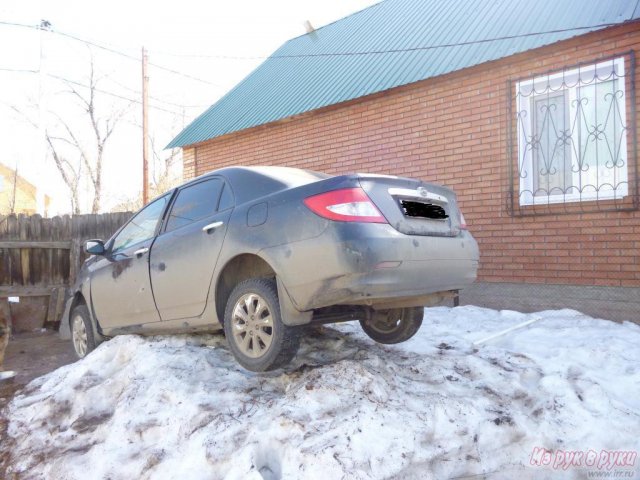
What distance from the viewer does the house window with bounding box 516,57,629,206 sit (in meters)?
5.68

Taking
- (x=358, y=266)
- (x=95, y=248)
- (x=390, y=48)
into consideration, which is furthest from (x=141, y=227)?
(x=390, y=48)

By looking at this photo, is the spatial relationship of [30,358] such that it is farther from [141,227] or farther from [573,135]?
[573,135]

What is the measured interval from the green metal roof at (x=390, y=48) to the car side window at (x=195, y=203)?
409cm

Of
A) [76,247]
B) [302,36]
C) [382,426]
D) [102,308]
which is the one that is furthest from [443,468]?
[302,36]

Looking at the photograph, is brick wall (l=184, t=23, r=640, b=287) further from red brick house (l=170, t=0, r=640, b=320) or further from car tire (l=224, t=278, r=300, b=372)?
car tire (l=224, t=278, r=300, b=372)

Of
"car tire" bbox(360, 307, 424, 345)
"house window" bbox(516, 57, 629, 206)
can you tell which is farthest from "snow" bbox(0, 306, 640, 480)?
"house window" bbox(516, 57, 629, 206)

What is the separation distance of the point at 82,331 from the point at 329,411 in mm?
3624

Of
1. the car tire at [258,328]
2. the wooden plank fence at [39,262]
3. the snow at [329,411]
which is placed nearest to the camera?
the snow at [329,411]

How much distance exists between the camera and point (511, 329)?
204 inches

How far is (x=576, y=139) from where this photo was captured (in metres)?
5.99

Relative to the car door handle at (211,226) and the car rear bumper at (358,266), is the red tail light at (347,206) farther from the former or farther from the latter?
the car door handle at (211,226)

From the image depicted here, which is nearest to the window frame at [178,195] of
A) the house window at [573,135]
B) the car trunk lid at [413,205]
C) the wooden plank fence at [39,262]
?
the car trunk lid at [413,205]

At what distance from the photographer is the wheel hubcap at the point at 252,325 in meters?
3.38

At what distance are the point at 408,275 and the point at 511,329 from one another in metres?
2.61
